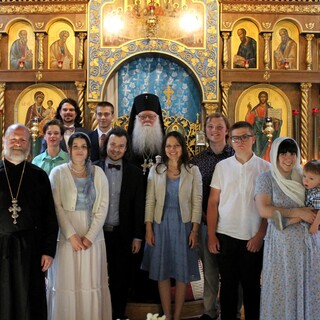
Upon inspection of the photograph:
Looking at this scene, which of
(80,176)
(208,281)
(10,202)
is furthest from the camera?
(208,281)

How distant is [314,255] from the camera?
3.03 metres

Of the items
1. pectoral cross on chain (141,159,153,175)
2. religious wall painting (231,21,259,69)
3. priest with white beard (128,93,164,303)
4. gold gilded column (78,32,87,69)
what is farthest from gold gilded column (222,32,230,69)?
pectoral cross on chain (141,159,153,175)

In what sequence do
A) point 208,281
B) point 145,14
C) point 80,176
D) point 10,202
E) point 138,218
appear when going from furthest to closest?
point 145,14 → point 208,281 → point 138,218 → point 80,176 → point 10,202

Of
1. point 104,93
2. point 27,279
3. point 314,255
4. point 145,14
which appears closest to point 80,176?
point 27,279

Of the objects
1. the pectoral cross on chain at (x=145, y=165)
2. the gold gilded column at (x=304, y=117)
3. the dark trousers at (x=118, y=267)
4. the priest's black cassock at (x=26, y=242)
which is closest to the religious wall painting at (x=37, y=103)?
the pectoral cross on chain at (x=145, y=165)

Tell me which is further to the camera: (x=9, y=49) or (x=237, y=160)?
(x=9, y=49)

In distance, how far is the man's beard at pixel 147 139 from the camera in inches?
172

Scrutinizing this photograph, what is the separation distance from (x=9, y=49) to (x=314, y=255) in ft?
24.9

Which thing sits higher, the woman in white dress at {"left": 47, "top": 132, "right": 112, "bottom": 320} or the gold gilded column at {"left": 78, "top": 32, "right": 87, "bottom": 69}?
the gold gilded column at {"left": 78, "top": 32, "right": 87, "bottom": 69}

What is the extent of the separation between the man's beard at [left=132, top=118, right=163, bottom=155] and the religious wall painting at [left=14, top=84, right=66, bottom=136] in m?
4.52

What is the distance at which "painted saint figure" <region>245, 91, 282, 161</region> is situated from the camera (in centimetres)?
836

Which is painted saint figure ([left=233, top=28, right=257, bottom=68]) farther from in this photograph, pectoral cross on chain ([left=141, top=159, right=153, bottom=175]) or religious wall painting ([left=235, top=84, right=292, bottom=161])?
pectoral cross on chain ([left=141, top=159, right=153, bottom=175])

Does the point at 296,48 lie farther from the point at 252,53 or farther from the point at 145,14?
the point at 145,14

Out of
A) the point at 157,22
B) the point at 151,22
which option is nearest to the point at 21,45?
the point at 151,22
